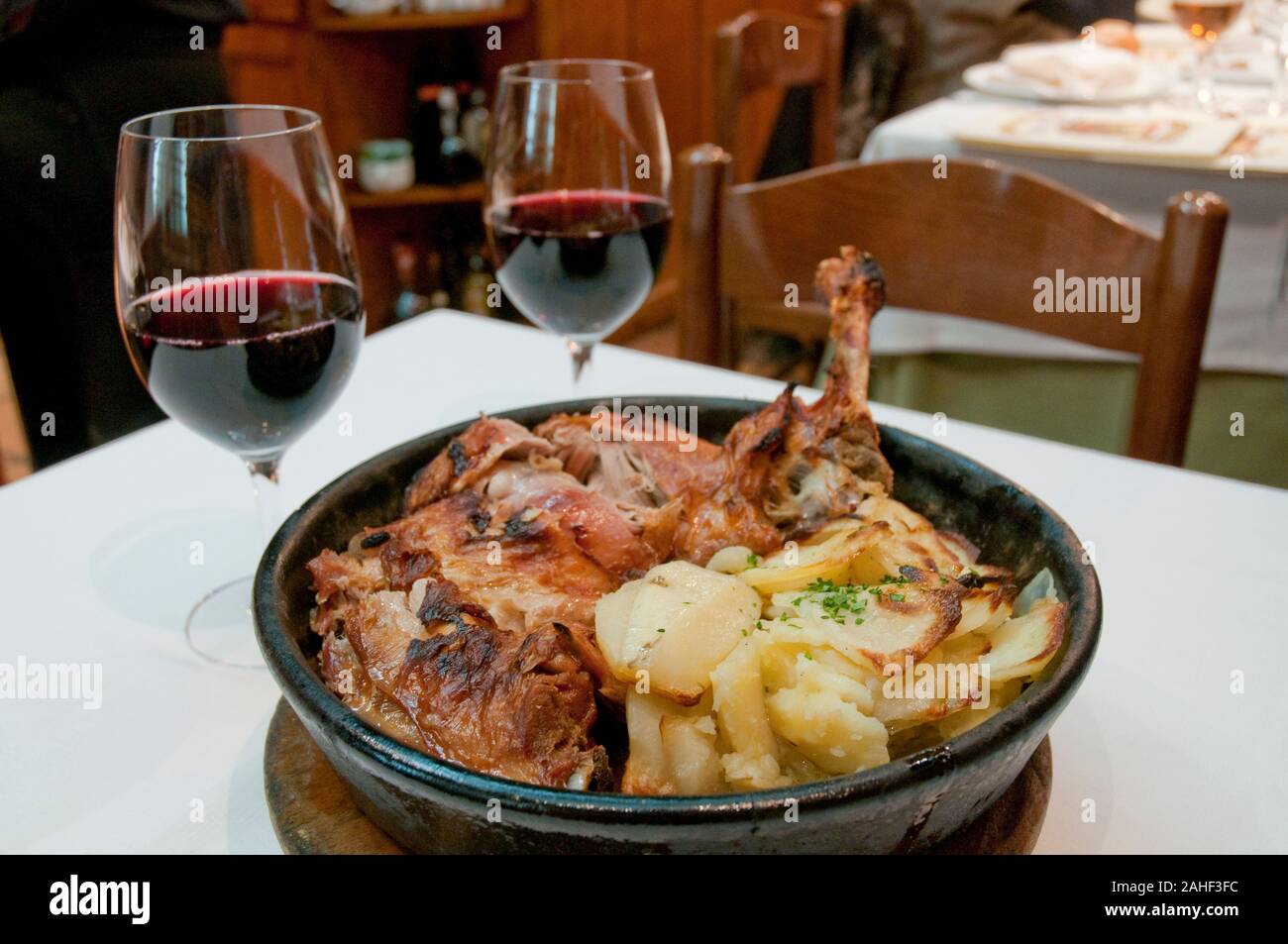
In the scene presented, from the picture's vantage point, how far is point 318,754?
2.19 feet

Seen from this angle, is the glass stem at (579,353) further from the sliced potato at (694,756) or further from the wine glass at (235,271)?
the sliced potato at (694,756)

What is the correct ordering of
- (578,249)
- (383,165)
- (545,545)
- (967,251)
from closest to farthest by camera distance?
(545,545) → (578,249) → (967,251) → (383,165)

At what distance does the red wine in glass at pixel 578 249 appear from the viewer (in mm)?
1083

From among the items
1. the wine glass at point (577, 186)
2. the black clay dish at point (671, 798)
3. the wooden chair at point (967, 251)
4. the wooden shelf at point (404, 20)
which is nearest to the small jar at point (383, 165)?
the wooden shelf at point (404, 20)

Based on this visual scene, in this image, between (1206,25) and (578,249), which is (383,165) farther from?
(578,249)

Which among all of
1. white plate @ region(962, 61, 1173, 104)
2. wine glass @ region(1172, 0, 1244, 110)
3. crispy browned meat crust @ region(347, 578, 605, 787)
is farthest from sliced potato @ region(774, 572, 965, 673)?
wine glass @ region(1172, 0, 1244, 110)

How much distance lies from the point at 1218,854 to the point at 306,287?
28.6 inches

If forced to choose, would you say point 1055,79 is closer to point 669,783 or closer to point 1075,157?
point 1075,157

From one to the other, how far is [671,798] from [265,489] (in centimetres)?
57

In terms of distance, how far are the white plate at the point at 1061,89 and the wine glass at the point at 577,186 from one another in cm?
150

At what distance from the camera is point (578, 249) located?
1.08m

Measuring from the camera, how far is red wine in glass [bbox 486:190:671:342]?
3.55 ft

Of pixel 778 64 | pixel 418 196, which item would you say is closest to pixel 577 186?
pixel 778 64
